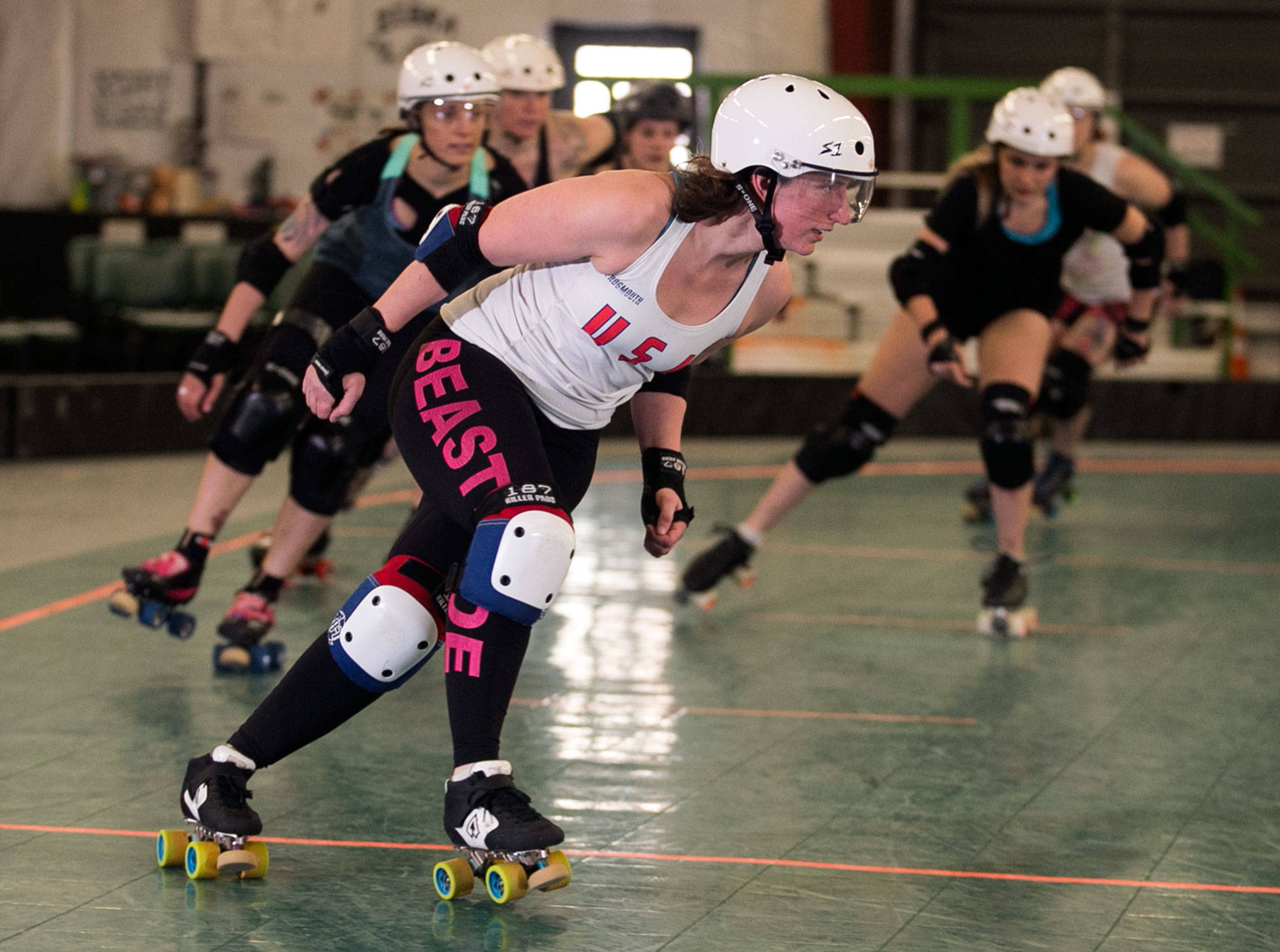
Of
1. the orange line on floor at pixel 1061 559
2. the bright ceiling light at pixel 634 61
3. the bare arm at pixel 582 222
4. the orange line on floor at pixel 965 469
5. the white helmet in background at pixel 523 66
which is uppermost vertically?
the bright ceiling light at pixel 634 61

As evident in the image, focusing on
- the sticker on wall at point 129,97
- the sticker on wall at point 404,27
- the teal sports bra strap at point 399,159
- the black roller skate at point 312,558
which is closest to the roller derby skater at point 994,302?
the black roller skate at point 312,558

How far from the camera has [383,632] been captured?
2451 mm

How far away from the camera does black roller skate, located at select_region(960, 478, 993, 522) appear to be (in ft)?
22.0

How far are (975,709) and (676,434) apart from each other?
1.33 meters

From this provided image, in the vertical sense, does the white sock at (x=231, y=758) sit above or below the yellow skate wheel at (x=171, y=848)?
above

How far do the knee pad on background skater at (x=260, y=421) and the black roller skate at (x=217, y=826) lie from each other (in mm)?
1491

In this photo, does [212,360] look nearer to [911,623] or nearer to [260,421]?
[260,421]

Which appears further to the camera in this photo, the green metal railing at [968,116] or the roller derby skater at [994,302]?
the green metal railing at [968,116]

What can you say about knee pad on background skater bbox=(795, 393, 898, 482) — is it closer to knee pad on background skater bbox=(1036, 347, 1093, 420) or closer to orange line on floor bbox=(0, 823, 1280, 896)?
knee pad on background skater bbox=(1036, 347, 1093, 420)

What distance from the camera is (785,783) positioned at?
3.14 metres

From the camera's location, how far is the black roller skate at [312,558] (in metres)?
5.07

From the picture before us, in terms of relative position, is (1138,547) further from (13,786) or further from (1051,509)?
(13,786)

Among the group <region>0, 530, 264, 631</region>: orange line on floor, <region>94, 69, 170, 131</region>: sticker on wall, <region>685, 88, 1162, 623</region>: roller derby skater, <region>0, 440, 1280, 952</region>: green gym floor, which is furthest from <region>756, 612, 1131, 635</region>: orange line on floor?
<region>94, 69, 170, 131</region>: sticker on wall

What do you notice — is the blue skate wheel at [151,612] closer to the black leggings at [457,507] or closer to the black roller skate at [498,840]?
the black leggings at [457,507]
